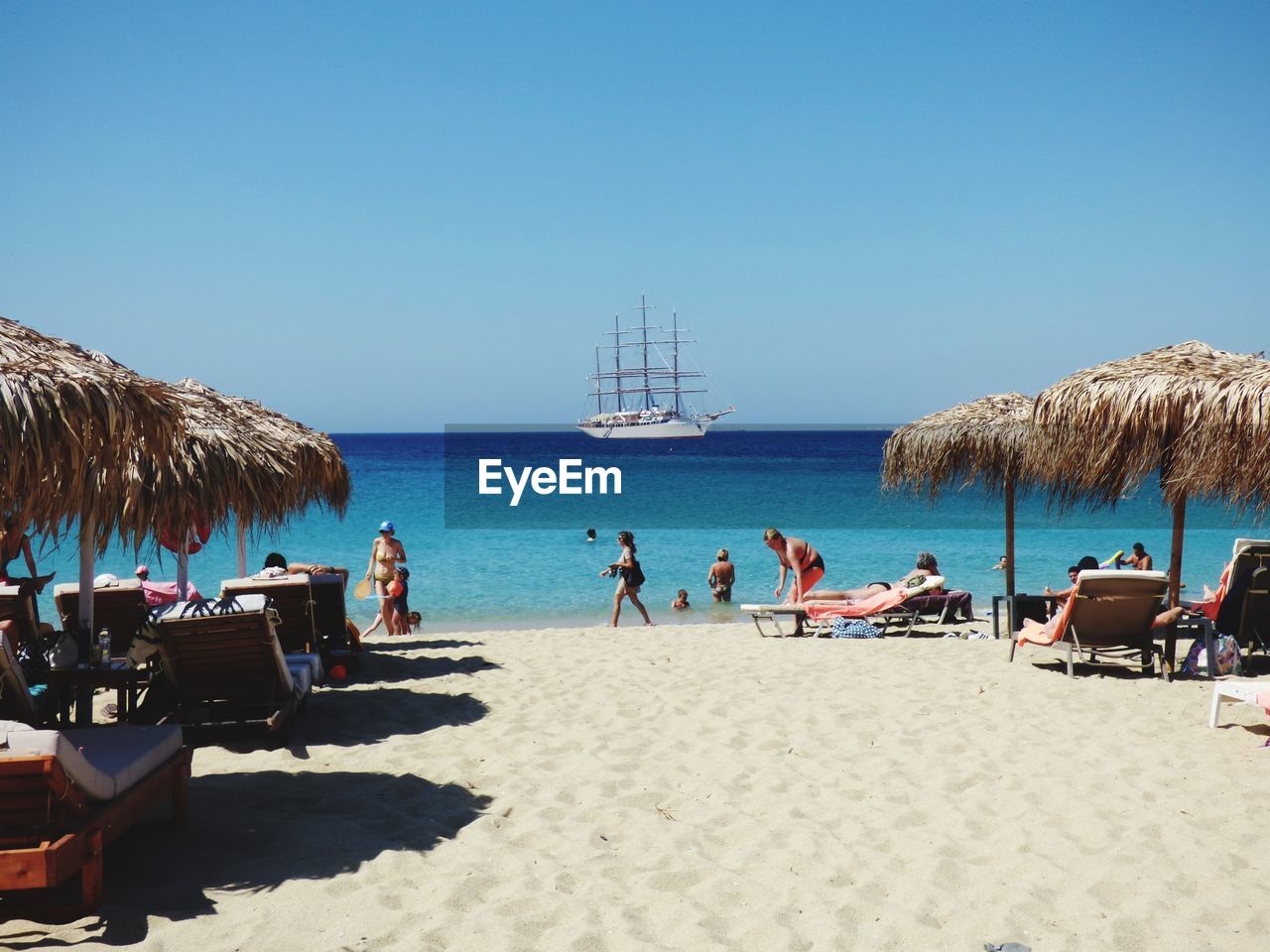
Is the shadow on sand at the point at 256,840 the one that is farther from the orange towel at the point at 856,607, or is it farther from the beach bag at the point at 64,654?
the orange towel at the point at 856,607

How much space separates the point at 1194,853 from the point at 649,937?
2.26 metres

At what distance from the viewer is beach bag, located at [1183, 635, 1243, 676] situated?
690 cm

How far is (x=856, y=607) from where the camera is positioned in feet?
31.3

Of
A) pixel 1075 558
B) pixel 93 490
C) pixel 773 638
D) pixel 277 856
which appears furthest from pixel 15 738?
pixel 1075 558

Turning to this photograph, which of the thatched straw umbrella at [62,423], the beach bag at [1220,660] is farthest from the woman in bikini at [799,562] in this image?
the thatched straw umbrella at [62,423]

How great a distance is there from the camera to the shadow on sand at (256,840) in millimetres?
3217

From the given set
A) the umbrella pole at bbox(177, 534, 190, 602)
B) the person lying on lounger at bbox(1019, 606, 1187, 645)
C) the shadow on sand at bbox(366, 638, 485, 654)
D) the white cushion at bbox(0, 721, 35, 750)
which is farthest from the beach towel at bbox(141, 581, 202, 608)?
the person lying on lounger at bbox(1019, 606, 1187, 645)

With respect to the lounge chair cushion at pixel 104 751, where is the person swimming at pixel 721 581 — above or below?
below

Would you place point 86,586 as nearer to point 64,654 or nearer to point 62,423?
point 64,654

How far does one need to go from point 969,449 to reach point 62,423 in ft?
27.9

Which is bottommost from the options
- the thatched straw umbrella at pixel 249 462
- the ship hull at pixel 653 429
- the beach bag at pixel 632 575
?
the beach bag at pixel 632 575

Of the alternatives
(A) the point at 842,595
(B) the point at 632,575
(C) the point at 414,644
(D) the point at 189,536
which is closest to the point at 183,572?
(D) the point at 189,536

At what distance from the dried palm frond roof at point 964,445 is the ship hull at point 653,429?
3244 inches

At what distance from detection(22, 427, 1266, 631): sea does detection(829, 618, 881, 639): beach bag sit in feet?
6.32
